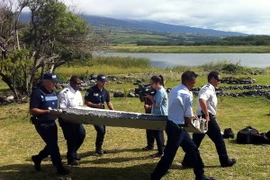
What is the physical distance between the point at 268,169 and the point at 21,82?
1801cm

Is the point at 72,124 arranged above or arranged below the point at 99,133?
above

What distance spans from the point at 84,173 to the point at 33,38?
18.8 m

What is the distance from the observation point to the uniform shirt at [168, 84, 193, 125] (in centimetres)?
667

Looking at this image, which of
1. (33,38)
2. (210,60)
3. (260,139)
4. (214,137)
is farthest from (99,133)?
(210,60)

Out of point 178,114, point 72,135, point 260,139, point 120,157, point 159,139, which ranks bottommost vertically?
point 120,157

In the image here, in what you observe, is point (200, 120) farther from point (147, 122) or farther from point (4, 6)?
point (4, 6)

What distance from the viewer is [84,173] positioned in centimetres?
802

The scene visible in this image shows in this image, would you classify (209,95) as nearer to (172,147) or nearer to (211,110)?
(211,110)

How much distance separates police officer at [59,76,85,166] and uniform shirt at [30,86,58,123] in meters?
0.52

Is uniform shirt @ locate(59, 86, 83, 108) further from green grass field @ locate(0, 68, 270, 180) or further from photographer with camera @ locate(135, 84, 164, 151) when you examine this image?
photographer with camera @ locate(135, 84, 164, 151)

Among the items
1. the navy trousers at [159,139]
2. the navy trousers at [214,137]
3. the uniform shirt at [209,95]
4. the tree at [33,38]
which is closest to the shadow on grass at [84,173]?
the navy trousers at [159,139]

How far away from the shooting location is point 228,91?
24.4m

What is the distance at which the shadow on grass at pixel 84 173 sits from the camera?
7781 millimetres

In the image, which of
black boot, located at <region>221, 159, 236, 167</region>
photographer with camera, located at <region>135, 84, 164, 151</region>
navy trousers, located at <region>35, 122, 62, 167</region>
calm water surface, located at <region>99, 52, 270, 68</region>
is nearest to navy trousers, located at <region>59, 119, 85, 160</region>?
navy trousers, located at <region>35, 122, 62, 167</region>
